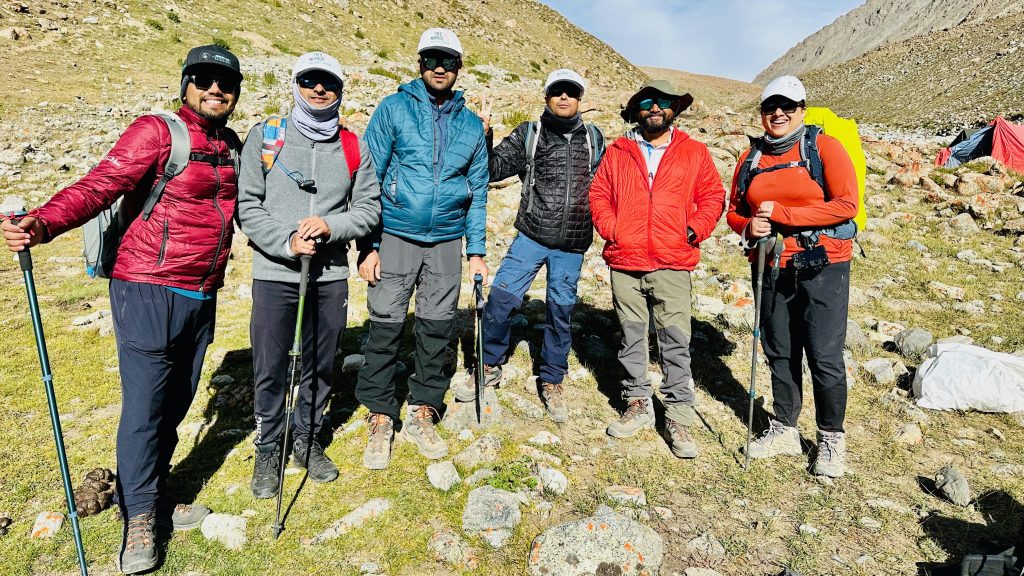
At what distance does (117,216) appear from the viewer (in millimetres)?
3389

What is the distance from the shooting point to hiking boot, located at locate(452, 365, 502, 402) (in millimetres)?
5559

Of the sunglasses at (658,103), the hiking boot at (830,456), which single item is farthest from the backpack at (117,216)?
the hiking boot at (830,456)

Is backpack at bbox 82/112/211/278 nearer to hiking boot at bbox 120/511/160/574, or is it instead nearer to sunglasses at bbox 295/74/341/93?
sunglasses at bbox 295/74/341/93

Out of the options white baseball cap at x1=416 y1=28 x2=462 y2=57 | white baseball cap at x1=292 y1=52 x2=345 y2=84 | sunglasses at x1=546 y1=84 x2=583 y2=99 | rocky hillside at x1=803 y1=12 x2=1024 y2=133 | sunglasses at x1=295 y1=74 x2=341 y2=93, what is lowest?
sunglasses at x1=295 y1=74 x2=341 y2=93

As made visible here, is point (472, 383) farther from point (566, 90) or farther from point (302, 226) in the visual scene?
point (566, 90)

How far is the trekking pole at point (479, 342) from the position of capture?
515 centimetres

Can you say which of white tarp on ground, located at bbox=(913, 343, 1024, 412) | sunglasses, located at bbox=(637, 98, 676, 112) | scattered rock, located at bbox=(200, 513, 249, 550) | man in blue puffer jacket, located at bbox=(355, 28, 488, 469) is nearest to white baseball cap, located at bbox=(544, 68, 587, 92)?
sunglasses, located at bbox=(637, 98, 676, 112)

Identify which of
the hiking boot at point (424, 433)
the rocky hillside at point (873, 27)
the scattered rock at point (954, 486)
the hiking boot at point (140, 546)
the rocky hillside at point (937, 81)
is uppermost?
the rocky hillside at point (873, 27)

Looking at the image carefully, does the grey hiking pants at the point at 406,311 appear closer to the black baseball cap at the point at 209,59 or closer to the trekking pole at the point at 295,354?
the trekking pole at the point at 295,354

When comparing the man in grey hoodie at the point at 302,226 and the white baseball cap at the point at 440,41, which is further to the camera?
the white baseball cap at the point at 440,41

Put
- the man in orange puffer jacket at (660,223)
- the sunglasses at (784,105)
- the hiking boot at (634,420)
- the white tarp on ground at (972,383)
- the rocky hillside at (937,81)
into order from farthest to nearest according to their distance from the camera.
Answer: the rocky hillside at (937,81), the white tarp on ground at (972,383), the hiking boot at (634,420), the man in orange puffer jacket at (660,223), the sunglasses at (784,105)

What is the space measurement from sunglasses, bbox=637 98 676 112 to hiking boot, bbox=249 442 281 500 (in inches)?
157

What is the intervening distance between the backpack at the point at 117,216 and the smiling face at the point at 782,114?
4.11 meters

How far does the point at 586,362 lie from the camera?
6738 mm
